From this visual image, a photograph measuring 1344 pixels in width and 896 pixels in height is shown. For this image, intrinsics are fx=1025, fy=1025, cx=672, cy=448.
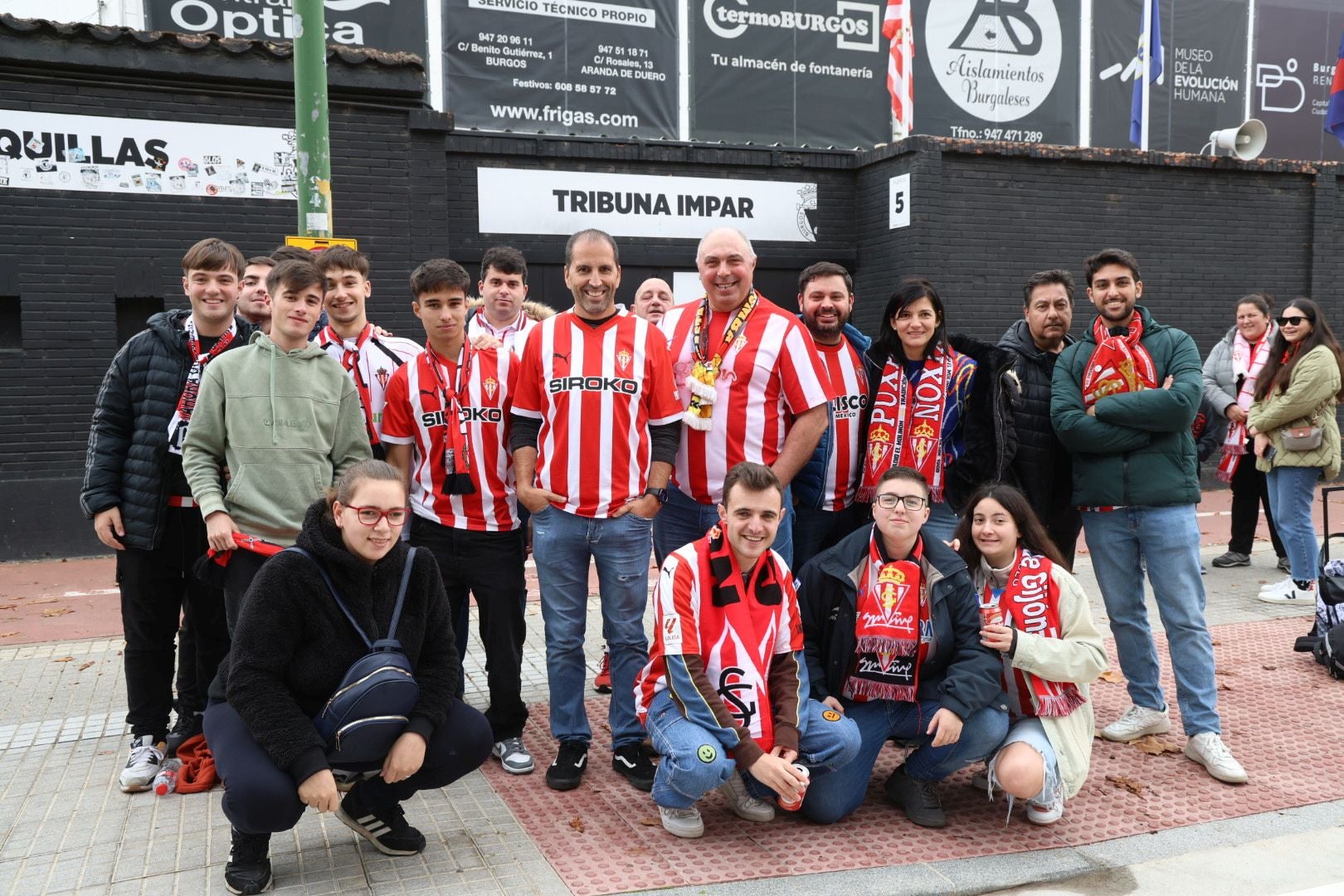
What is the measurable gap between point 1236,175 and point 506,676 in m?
12.3

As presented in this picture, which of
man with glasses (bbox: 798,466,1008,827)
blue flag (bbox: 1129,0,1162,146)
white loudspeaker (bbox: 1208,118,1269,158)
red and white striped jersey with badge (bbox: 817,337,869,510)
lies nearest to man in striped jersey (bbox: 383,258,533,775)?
man with glasses (bbox: 798,466,1008,827)

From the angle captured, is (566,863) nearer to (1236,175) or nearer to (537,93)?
(537,93)

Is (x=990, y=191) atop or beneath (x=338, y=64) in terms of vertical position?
beneath

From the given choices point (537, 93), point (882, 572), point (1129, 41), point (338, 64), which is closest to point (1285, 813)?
point (882, 572)

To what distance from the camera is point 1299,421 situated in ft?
22.1

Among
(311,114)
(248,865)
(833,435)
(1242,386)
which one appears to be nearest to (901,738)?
(833,435)

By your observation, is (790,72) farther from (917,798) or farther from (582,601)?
(917,798)

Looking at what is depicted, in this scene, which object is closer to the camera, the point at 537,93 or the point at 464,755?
the point at 464,755

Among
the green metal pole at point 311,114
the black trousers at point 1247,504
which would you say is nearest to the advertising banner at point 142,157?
the green metal pole at point 311,114

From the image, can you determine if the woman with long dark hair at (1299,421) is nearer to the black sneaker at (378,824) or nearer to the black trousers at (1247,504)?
the black trousers at (1247,504)

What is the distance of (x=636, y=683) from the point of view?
3982 mm

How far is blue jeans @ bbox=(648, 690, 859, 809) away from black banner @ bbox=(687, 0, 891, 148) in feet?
34.6

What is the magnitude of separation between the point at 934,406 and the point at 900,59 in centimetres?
996

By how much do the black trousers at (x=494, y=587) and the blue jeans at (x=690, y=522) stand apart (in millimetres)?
653
